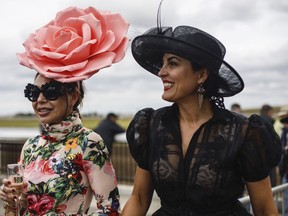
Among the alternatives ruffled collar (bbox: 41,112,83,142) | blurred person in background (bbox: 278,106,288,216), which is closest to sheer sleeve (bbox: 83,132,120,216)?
ruffled collar (bbox: 41,112,83,142)

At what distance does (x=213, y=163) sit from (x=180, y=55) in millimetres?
511

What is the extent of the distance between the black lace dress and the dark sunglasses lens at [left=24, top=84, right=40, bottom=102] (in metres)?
0.64

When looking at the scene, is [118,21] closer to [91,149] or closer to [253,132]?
[91,149]

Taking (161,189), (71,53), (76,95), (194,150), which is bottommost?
(161,189)

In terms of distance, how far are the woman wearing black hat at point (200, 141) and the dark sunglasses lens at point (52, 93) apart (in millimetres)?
412

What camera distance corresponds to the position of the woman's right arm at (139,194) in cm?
276

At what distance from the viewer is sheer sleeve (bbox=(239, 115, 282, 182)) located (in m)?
2.55

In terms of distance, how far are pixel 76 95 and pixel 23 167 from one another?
0.45 m

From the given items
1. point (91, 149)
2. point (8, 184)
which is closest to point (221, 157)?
point (91, 149)

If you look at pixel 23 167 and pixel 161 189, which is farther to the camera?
pixel 23 167

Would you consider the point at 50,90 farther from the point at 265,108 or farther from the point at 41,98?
the point at 265,108

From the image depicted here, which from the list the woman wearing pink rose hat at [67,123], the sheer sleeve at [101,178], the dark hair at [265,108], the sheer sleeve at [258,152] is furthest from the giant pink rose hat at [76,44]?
the dark hair at [265,108]

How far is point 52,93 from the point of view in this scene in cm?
276

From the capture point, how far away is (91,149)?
272 cm
